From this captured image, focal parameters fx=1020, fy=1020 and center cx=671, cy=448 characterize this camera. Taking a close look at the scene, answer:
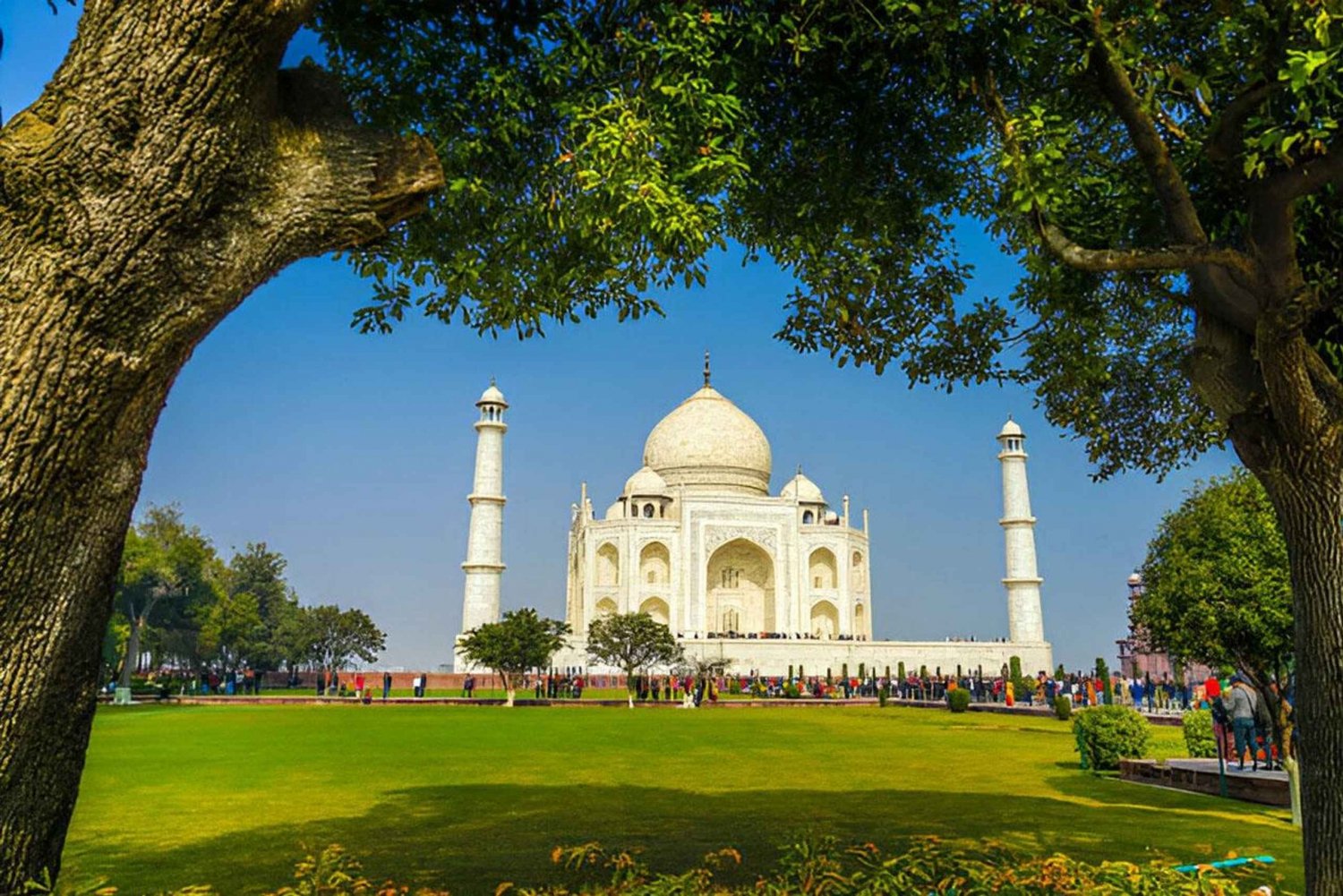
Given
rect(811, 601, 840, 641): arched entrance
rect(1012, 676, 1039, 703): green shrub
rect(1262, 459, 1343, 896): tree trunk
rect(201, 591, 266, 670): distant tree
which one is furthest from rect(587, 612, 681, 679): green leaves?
rect(1262, 459, 1343, 896): tree trunk

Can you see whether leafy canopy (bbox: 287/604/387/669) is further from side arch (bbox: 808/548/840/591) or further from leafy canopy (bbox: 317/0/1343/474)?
leafy canopy (bbox: 317/0/1343/474)

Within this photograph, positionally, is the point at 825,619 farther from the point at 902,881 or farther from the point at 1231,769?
the point at 902,881

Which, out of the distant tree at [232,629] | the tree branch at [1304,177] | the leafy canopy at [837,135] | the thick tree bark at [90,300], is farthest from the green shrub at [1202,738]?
the distant tree at [232,629]

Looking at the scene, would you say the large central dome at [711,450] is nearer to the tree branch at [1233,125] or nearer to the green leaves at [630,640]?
the green leaves at [630,640]

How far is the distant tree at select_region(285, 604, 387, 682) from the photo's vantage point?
51.2 metres

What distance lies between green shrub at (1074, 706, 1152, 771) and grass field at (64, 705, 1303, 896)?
1.59 ft

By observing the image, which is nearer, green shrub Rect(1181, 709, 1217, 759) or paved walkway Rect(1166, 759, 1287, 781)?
paved walkway Rect(1166, 759, 1287, 781)

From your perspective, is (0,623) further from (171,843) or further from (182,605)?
(182,605)

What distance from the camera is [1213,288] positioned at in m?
5.16

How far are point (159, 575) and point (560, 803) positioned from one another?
35.5m

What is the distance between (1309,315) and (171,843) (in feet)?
25.1

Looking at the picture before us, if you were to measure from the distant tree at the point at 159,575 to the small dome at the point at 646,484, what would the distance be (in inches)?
809

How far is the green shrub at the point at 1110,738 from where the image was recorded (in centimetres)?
1311

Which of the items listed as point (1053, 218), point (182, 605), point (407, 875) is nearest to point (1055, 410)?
point (1053, 218)
